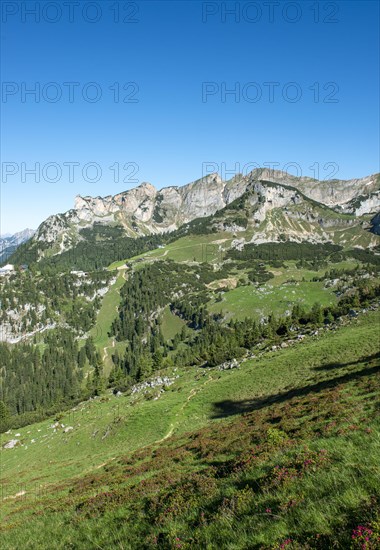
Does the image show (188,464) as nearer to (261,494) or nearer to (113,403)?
(261,494)

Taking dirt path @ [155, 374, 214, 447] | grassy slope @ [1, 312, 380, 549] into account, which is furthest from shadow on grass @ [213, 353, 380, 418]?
dirt path @ [155, 374, 214, 447]

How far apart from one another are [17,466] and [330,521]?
6372 cm

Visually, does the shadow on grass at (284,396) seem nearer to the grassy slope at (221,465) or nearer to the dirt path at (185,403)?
the grassy slope at (221,465)

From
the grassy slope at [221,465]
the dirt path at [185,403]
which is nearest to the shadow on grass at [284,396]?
the grassy slope at [221,465]

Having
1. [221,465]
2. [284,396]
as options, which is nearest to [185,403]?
[284,396]

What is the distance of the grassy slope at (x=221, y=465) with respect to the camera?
8.02 meters

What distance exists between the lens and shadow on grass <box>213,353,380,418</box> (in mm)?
34675

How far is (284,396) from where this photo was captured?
39.9 meters

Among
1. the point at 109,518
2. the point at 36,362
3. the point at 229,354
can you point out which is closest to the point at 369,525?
the point at 109,518

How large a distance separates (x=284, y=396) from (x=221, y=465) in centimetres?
2566

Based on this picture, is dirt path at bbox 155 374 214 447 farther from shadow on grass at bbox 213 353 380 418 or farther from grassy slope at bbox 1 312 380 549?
shadow on grass at bbox 213 353 380 418

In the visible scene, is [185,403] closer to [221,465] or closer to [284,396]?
[284,396]

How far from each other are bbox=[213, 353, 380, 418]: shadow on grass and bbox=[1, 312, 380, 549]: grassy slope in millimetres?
325

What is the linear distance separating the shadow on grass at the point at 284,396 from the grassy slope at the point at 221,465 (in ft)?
1.06
